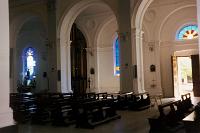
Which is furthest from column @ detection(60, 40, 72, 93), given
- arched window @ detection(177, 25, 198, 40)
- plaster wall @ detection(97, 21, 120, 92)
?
arched window @ detection(177, 25, 198, 40)

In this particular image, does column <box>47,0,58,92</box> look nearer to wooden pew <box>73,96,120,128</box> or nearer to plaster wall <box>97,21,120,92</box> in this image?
plaster wall <box>97,21,120,92</box>

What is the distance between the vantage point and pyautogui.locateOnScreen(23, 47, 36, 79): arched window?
23.1 meters

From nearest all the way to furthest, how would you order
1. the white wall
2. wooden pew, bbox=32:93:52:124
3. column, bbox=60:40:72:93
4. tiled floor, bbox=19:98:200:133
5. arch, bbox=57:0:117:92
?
tiled floor, bbox=19:98:200:133, wooden pew, bbox=32:93:52:124, arch, bbox=57:0:117:92, column, bbox=60:40:72:93, the white wall

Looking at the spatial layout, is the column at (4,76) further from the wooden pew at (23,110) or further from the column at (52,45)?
the column at (52,45)

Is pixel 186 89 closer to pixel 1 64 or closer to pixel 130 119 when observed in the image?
pixel 130 119

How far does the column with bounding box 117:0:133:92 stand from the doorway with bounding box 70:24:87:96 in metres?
6.65

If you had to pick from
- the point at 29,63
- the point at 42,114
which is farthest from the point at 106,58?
the point at 42,114

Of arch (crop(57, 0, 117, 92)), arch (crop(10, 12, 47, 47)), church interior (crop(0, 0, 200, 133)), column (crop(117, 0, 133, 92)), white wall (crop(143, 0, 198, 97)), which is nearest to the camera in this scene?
church interior (crop(0, 0, 200, 133))

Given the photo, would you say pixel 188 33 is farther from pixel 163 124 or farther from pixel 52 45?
pixel 163 124

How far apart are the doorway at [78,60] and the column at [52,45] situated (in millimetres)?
3409

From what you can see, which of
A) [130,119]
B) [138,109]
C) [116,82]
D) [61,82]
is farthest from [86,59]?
[130,119]

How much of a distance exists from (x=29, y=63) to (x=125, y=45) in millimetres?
11552

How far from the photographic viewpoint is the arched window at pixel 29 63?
910 inches

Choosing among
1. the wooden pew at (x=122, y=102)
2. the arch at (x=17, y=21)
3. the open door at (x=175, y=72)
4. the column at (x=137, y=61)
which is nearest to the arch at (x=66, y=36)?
the arch at (x=17, y=21)
